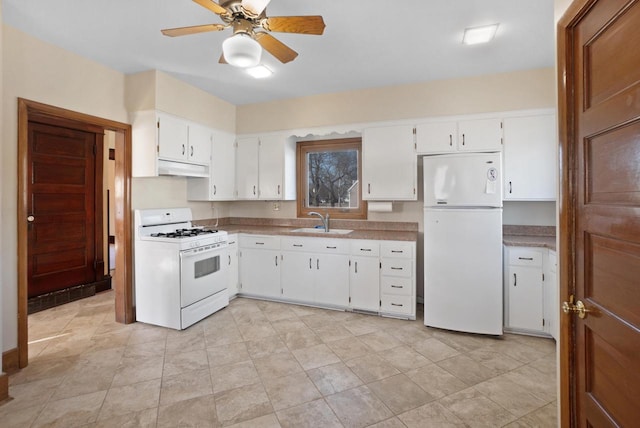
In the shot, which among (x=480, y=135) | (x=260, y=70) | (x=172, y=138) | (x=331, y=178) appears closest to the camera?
(x=260, y=70)

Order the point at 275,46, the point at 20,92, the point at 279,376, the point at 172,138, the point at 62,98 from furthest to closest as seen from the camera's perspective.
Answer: the point at 172,138 → the point at 62,98 → the point at 20,92 → the point at 279,376 → the point at 275,46

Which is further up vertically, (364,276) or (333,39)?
(333,39)

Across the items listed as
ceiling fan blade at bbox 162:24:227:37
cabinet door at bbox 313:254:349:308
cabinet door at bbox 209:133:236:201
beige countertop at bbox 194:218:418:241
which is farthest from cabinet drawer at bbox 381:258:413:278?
ceiling fan blade at bbox 162:24:227:37

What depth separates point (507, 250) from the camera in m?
2.91

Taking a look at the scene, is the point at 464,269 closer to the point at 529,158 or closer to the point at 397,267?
the point at 397,267

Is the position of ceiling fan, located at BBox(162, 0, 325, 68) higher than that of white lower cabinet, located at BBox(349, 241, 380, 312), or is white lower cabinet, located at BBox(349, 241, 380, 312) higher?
ceiling fan, located at BBox(162, 0, 325, 68)

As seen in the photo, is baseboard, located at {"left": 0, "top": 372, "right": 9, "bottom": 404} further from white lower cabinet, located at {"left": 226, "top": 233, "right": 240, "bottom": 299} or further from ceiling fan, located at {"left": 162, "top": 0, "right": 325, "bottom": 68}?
ceiling fan, located at {"left": 162, "top": 0, "right": 325, "bottom": 68}

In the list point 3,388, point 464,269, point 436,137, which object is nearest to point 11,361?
point 3,388

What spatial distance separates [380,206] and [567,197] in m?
2.41

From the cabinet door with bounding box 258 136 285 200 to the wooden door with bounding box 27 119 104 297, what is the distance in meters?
2.31

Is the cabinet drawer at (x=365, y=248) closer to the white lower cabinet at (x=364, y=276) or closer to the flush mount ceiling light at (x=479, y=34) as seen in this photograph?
Result: the white lower cabinet at (x=364, y=276)

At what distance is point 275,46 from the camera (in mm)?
2113

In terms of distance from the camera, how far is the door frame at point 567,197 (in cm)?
125

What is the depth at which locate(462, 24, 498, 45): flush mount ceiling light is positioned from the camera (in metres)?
2.34
